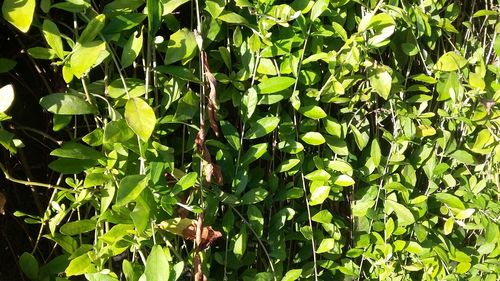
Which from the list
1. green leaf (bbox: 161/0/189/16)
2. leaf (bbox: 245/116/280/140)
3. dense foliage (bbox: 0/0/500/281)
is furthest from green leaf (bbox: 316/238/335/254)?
green leaf (bbox: 161/0/189/16)

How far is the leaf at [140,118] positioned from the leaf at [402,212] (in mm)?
760

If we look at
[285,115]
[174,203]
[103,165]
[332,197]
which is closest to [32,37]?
[103,165]

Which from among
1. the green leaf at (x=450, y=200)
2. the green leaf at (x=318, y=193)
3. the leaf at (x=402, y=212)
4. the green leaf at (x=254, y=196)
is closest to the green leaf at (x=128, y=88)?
the green leaf at (x=254, y=196)

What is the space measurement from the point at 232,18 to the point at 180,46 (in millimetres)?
113

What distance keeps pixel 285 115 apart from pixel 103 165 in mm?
432

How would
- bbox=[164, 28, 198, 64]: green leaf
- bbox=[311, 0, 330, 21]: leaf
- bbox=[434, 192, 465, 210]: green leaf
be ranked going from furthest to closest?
bbox=[434, 192, 465, 210]: green leaf < bbox=[311, 0, 330, 21]: leaf < bbox=[164, 28, 198, 64]: green leaf

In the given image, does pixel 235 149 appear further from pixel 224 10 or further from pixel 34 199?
pixel 34 199

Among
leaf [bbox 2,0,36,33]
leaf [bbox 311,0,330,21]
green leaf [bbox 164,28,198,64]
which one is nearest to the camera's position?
leaf [bbox 2,0,36,33]

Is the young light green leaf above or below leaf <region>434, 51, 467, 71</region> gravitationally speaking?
below

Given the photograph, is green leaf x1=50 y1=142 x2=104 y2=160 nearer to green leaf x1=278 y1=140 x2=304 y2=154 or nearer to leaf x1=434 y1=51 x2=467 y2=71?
green leaf x1=278 y1=140 x2=304 y2=154

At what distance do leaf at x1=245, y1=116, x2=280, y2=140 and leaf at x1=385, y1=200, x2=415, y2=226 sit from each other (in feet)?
1.44

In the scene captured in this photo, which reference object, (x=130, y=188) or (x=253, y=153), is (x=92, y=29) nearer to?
(x=130, y=188)

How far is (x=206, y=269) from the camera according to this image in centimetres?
110

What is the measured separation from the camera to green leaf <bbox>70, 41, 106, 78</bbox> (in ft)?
2.74
